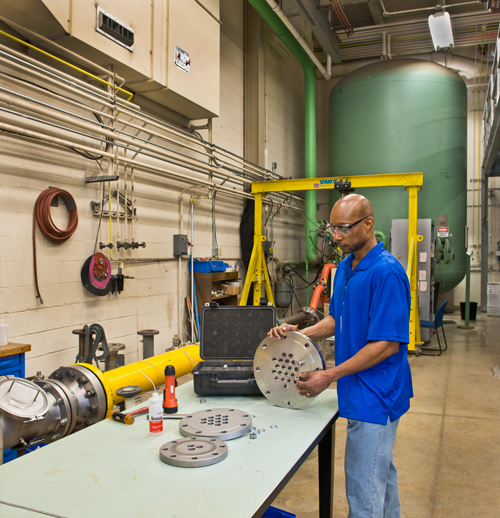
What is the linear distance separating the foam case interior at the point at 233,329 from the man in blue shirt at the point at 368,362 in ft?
1.42

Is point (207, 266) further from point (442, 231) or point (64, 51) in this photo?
point (442, 231)

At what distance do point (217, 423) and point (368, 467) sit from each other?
1.51 ft

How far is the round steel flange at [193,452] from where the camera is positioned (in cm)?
111

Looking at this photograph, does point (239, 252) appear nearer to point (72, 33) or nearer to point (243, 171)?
point (243, 171)

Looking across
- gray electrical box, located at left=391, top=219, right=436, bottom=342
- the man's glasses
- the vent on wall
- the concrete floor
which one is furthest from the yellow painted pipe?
gray electrical box, located at left=391, top=219, right=436, bottom=342

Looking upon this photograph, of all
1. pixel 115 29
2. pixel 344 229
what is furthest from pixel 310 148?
pixel 344 229

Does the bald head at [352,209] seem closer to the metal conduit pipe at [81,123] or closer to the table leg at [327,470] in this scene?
the table leg at [327,470]

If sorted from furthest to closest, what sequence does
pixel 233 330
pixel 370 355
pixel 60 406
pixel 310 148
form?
pixel 310 148 < pixel 233 330 < pixel 60 406 < pixel 370 355

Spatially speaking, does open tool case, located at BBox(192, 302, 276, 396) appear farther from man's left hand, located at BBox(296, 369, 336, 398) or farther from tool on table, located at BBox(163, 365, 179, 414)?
A: man's left hand, located at BBox(296, 369, 336, 398)

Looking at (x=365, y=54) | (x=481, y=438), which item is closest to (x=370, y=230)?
(x=481, y=438)

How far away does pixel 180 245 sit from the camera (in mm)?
4176

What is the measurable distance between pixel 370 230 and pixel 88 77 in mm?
2577

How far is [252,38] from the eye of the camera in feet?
18.5

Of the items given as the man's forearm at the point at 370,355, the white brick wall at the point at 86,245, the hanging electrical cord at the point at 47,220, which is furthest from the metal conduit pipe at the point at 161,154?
the man's forearm at the point at 370,355
